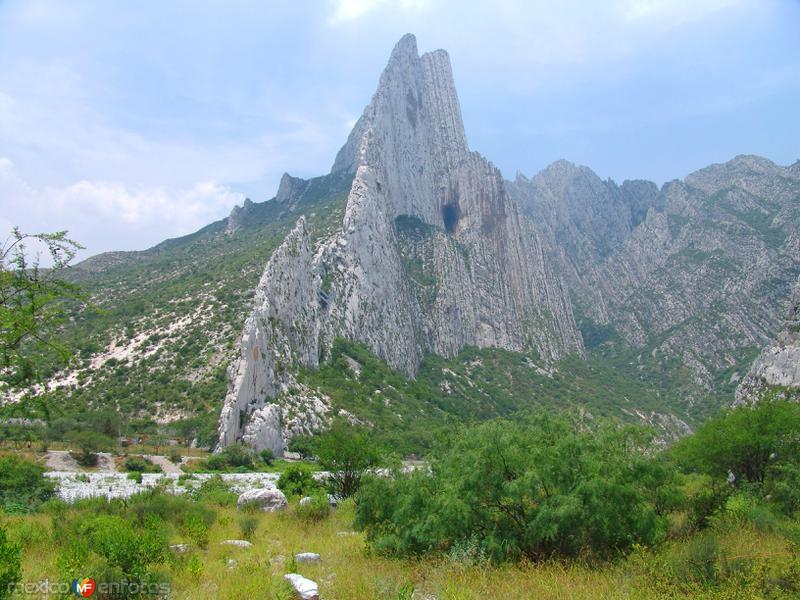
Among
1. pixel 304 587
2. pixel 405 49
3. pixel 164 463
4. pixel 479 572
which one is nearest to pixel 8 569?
pixel 304 587

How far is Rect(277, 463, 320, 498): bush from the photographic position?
23.1 meters

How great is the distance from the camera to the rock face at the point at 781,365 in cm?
4322

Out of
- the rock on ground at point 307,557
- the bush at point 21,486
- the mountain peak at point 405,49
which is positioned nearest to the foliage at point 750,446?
the rock on ground at point 307,557

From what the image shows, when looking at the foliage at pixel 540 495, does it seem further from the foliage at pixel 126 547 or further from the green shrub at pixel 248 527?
the foliage at pixel 126 547

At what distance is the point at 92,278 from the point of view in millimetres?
74438

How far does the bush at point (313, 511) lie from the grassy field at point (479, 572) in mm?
4489

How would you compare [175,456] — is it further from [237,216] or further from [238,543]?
[237,216]

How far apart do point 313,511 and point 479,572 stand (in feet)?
28.9

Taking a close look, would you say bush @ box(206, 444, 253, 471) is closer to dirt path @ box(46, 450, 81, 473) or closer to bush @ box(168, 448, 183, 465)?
bush @ box(168, 448, 183, 465)

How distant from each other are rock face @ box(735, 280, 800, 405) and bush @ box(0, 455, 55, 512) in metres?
45.9

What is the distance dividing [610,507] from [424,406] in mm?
63799

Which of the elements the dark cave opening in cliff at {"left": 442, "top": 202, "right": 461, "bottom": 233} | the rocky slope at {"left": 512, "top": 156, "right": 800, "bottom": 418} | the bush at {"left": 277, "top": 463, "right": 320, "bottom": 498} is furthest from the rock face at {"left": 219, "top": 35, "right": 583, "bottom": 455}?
the rocky slope at {"left": 512, "top": 156, "right": 800, "bottom": 418}

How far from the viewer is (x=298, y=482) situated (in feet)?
78.7

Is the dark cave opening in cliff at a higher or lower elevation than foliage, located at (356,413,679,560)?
higher
